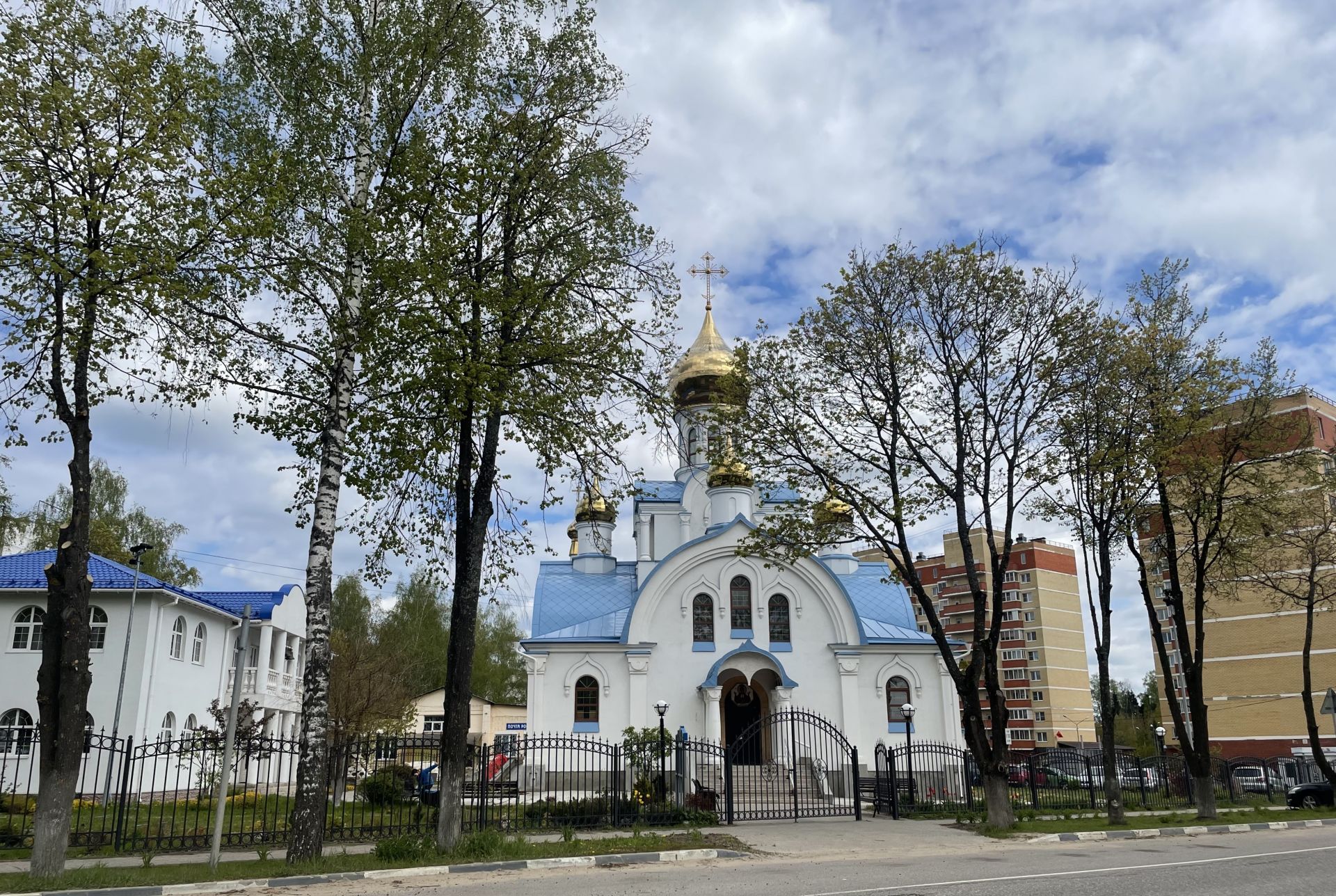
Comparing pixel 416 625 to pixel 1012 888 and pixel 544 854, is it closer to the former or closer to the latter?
pixel 544 854

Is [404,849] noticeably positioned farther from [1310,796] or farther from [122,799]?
[1310,796]

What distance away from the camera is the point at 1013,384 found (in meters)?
17.0

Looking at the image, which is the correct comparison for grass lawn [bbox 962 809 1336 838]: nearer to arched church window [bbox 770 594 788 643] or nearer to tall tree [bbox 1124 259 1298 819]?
tall tree [bbox 1124 259 1298 819]

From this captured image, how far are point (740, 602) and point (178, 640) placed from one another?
15.7 m

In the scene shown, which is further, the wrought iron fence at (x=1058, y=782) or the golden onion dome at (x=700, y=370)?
the golden onion dome at (x=700, y=370)

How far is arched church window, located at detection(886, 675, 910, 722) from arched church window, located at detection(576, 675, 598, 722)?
862 cm

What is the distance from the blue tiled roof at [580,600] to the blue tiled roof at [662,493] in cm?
231

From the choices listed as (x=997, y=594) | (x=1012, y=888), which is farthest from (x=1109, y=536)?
(x=1012, y=888)

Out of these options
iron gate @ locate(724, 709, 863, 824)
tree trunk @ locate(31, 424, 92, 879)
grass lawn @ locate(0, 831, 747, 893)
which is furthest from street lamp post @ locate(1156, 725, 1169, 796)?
tree trunk @ locate(31, 424, 92, 879)

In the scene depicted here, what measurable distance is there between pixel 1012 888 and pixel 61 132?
40.3 feet

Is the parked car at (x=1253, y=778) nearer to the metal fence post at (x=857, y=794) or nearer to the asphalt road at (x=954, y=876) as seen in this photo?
the metal fence post at (x=857, y=794)

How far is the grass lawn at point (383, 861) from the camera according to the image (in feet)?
31.3

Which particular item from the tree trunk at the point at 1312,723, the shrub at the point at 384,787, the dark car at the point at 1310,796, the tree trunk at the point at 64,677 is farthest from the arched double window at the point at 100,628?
the dark car at the point at 1310,796

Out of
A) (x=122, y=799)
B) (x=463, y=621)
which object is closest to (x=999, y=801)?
(x=463, y=621)
